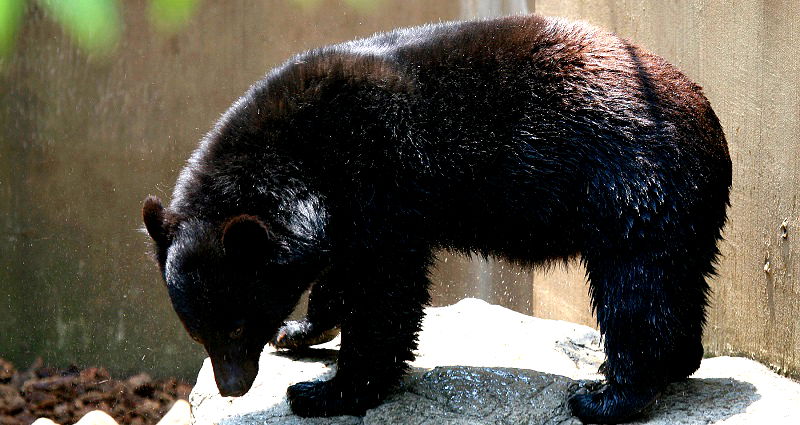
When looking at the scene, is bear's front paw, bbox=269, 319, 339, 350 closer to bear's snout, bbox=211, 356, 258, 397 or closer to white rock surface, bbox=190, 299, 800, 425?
white rock surface, bbox=190, 299, 800, 425

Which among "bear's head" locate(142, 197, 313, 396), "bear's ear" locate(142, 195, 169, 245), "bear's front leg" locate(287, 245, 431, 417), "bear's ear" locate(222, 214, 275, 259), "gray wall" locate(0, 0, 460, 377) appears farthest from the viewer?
"gray wall" locate(0, 0, 460, 377)

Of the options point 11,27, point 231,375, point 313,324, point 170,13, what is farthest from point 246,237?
point 11,27

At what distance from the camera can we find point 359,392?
4.41 metres

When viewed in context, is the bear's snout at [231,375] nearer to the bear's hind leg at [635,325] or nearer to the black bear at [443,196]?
the black bear at [443,196]

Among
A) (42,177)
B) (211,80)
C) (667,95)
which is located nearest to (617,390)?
(667,95)

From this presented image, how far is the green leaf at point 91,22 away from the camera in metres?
7.15

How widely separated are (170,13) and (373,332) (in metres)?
3.93

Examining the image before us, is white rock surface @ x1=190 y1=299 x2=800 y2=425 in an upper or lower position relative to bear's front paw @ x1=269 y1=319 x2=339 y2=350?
lower

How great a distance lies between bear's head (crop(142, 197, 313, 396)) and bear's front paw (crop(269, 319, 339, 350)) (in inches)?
33.1

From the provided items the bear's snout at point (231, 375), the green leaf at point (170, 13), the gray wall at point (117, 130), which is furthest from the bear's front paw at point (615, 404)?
the green leaf at point (170, 13)

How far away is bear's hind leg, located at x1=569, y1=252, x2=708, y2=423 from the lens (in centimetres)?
404

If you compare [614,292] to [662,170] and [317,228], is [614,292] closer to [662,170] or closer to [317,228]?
[662,170]

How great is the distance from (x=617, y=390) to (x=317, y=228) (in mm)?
1552

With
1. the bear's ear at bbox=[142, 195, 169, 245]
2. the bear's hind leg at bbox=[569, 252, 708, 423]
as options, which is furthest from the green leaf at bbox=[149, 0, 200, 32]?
the bear's hind leg at bbox=[569, 252, 708, 423]
